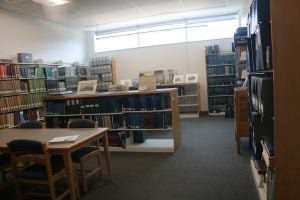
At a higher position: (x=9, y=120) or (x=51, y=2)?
(x=51, y=2)

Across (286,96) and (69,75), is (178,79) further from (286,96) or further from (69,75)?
(286,96)

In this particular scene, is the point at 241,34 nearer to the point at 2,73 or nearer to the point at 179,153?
the point at 179,153

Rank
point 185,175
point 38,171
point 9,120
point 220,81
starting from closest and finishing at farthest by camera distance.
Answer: point 38,171 < point 185,175 < point 9,120 < point 220,81

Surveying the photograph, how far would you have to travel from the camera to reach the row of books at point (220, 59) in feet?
24.4

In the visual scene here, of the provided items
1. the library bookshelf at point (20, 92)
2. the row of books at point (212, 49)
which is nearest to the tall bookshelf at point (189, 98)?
the row of books at point (212, 49)

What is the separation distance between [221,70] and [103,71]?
399 cm

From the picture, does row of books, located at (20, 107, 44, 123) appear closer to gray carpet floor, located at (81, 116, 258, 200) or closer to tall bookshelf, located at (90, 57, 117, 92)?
gray carpet floor, located at (81, 116, 258, 200)

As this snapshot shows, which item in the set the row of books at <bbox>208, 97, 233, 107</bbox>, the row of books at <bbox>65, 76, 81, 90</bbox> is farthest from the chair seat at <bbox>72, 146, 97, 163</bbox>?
the row of books at <bbox>208, 97, 233, 107</bbox>

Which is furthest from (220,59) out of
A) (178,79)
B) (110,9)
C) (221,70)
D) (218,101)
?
(110,9)

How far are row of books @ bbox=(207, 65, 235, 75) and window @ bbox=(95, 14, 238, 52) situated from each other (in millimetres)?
1010

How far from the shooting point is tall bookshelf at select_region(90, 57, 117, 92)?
8539 mm

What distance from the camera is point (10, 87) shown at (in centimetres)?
512

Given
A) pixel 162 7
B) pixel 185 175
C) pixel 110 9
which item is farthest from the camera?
pixel 162 7

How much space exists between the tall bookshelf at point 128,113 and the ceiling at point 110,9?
93.3 inches
